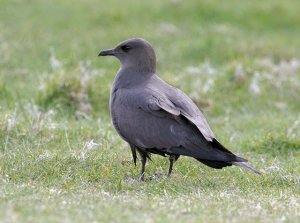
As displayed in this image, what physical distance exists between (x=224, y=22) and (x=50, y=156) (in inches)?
331

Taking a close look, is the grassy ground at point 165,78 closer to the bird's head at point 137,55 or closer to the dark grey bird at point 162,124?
the dark grey bird at point 162,124

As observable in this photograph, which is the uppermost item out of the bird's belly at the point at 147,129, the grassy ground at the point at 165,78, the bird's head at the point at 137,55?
the bird's head at the point at 137,55

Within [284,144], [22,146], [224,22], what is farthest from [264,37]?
[22,146]

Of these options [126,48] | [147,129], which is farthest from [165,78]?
[147,129]

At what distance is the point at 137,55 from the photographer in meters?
6.92

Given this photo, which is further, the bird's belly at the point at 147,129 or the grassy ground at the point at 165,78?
the bird's belly at the point at 147,129

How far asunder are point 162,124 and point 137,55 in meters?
1.10

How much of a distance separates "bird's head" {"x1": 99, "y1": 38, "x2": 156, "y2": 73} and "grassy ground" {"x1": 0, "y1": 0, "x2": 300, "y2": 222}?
0.85 metres

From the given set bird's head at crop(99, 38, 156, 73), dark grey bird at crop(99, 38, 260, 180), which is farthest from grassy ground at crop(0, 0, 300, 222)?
bird's head at crop(99, 38, 156, 73)

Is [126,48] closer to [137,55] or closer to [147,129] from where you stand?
[137,55]

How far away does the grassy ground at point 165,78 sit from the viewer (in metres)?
5.13

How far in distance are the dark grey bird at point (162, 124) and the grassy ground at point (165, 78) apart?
270 millimetres

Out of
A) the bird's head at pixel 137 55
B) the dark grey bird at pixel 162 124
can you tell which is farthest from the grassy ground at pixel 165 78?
the bird's head at pixel 137 55

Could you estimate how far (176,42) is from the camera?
42.4 feet
